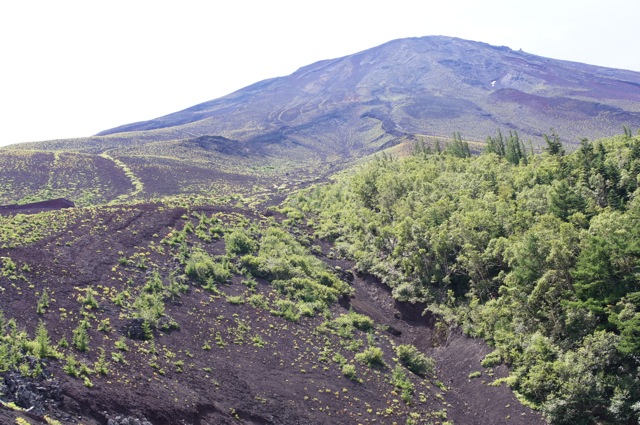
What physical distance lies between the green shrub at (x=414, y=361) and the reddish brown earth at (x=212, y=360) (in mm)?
952

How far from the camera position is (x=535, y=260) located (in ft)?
96.3

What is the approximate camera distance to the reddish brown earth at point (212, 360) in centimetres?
2017

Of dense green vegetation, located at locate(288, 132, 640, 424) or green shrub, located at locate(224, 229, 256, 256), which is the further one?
green shrub, located at locate(224, 229, 256, 256)

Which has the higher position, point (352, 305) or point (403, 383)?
→ point (352, 305)

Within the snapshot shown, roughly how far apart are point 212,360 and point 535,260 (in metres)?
18.5

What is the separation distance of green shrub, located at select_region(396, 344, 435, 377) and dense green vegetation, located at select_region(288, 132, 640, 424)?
4087mm

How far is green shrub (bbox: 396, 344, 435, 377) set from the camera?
1244 inches

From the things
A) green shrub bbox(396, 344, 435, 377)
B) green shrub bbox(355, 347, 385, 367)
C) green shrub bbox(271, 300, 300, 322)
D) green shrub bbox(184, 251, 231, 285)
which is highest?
green shrub bbox(184, 251, 231, 285)

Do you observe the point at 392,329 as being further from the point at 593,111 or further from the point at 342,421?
the point at 593,111

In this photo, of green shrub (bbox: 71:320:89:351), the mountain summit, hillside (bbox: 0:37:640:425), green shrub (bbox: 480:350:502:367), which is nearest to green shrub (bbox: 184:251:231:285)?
hillside (bbox: 0:37:640:425)

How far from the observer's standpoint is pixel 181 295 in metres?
32.0

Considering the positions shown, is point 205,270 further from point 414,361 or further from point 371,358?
point 414,361

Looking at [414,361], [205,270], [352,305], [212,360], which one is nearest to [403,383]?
[414,361]

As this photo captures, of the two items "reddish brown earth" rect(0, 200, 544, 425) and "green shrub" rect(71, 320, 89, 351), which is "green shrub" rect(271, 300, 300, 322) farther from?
"green shrub" rect(71, 320, 89, 351)
